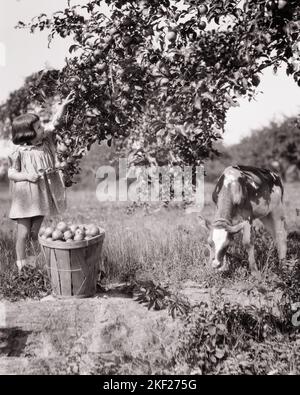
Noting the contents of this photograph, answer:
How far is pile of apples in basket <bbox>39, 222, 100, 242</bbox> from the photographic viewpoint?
16.5 feet

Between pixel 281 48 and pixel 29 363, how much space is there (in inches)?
135

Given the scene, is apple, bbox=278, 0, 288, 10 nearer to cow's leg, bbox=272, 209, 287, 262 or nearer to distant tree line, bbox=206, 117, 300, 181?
cow's leg, bbox=272, 209, 287, 262

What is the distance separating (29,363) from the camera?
13.0 ft

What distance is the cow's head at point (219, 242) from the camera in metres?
5.41

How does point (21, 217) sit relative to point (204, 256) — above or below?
above

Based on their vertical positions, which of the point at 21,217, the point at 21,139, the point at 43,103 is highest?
the point at 43,103

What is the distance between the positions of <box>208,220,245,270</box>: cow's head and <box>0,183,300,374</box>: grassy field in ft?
0.90

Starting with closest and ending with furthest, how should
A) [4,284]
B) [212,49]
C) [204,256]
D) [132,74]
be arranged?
[212,49]
[132,74]
[4,284]
[204,256]

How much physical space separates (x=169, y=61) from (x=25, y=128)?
6.69 ft

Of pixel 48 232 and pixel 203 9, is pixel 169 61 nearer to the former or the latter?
pixel 203 9

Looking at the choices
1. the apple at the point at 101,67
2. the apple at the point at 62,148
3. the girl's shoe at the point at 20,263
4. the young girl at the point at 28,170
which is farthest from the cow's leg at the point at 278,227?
the apple at the point at 101,67

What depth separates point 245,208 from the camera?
6.25 meters
